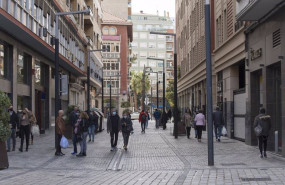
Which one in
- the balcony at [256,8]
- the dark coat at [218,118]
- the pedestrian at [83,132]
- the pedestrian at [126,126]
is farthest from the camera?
the dark coat at [218,118]

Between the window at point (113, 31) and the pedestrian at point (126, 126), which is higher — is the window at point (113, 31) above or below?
above

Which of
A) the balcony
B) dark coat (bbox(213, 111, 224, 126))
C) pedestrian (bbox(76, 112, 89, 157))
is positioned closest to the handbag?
the balcony

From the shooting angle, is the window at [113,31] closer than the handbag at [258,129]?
No

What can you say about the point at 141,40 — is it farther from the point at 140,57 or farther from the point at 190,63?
the point at 190,63

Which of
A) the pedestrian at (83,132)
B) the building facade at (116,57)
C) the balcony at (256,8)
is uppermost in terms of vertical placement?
the building facade at (116,57)

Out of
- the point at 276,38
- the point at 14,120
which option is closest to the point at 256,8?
the point at 276,38

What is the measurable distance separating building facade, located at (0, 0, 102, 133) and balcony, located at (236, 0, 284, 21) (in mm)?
8052

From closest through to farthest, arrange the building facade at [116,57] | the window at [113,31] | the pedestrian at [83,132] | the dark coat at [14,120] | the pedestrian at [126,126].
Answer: the pedestrian at [83,132]
the dark coat at [14,120]
the pedestrian at [126,126]
the building facade at [116,57]
the window at [113,31]

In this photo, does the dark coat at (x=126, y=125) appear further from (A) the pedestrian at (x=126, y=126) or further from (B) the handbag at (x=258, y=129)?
(B) the handbag at (x=258, y=129)

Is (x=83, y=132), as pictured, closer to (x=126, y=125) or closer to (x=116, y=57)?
(x=126, y=125)

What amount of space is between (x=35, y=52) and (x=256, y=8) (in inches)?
609

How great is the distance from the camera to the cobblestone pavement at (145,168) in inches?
404

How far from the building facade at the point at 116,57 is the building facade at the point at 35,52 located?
47133 mm

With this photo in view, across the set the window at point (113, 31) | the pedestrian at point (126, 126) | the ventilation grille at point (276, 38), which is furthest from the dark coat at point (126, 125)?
the window at point (113, 31)
